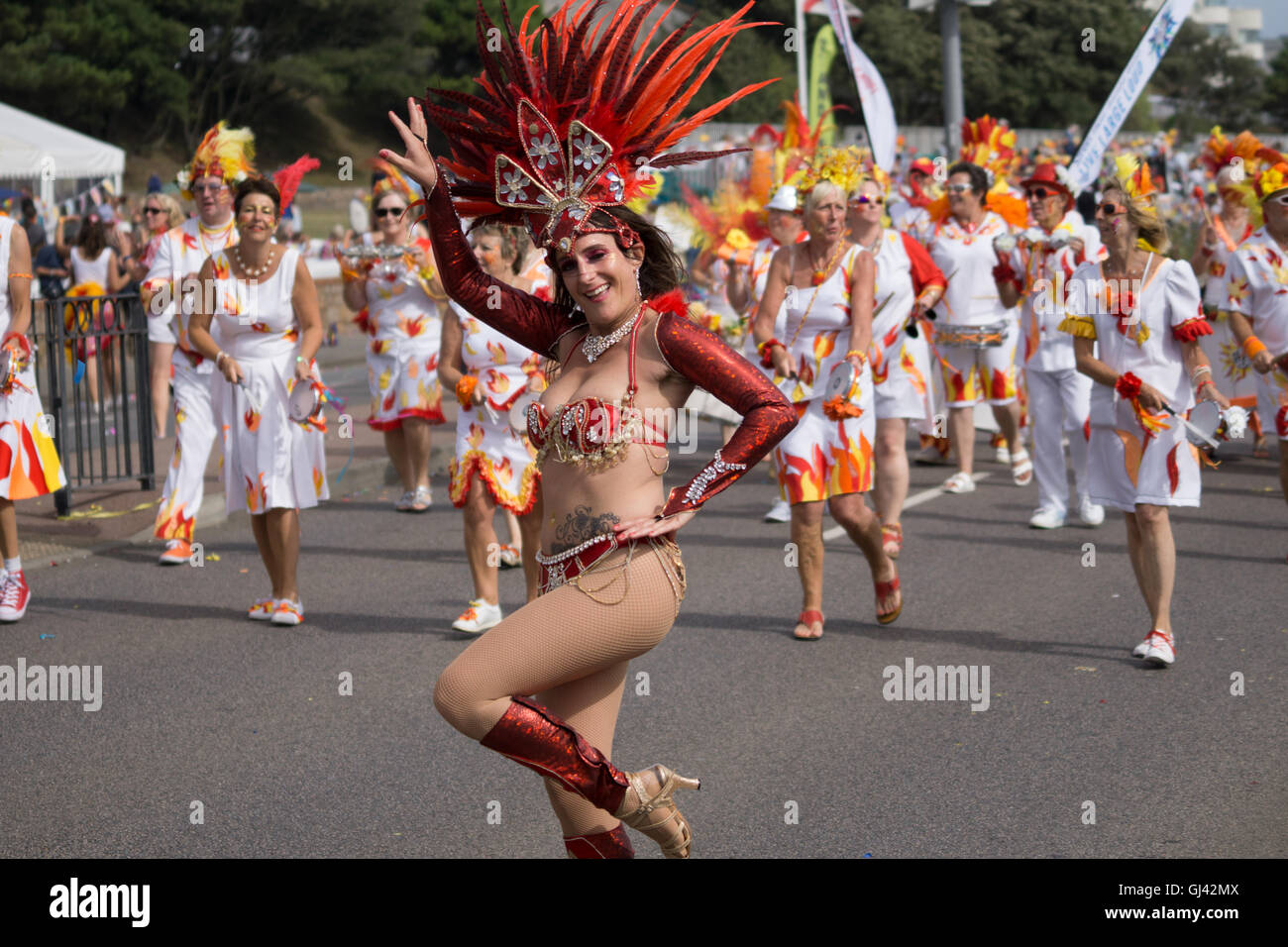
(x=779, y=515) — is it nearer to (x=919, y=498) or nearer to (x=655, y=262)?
(x=919, y=498)

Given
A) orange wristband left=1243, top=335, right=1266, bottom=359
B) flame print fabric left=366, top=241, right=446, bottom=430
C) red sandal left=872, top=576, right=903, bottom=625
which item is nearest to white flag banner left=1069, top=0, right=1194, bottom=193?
orange wristband left=1243, top=335, right=1266, bottom=359

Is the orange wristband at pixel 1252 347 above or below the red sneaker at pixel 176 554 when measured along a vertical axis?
above

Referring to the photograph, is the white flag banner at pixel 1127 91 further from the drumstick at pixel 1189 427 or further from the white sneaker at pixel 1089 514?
the drumstick at pixel 1189 427

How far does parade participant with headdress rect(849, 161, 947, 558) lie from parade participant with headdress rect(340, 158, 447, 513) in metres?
2.99

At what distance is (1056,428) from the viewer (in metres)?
10.2

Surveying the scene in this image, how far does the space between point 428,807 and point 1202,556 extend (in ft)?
18.5

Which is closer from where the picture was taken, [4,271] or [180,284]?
[4,271]

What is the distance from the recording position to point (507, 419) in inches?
303

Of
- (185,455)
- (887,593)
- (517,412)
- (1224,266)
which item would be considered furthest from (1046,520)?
(185,455)

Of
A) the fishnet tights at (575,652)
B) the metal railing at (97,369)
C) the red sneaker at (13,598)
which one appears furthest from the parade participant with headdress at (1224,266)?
the metal railing at (97,369)

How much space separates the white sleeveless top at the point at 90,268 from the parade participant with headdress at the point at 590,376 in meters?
14.3

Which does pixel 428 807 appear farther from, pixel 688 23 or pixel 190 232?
pixel 190 232

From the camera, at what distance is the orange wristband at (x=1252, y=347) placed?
8281 millimetres

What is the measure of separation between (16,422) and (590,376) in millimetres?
4696
